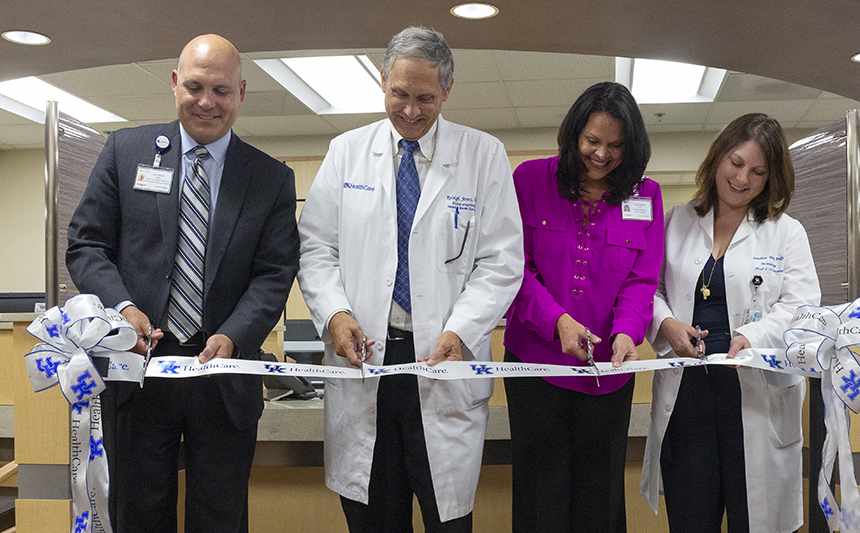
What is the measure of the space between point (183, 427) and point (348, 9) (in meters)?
2.20

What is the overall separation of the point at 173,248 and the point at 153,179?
0.20m

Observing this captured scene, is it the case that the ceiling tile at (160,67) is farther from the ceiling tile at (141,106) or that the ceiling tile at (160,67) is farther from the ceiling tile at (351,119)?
the ceiling tile at (351,119)

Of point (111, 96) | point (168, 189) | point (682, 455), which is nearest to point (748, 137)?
point (682, 455)

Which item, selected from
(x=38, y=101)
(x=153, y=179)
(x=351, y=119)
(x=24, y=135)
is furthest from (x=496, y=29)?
(x=24, y=135)

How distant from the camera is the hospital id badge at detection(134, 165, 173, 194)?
1.73 metres

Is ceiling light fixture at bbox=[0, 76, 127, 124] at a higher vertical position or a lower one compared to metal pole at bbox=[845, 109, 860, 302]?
higher

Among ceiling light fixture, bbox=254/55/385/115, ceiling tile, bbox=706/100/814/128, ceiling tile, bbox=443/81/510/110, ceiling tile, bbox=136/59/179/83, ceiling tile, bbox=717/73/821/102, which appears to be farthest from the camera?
ceiling tile, bbox=706/100/814/128

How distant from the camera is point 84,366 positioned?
1631mm

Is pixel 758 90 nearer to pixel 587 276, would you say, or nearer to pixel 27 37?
pixel 587 276

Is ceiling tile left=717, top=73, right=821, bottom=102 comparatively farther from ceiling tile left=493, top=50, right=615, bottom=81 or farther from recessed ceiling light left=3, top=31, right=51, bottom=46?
recessed ceiling light left=3, top=31, right=51, bottom=46

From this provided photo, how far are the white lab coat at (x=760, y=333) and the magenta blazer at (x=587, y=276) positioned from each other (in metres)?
0.16

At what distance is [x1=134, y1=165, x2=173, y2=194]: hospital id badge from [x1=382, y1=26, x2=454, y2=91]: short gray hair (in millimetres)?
658

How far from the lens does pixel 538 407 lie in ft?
6.16

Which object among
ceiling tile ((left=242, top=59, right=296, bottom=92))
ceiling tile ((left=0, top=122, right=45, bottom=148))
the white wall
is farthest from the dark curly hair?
the white wall
